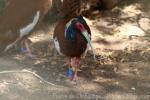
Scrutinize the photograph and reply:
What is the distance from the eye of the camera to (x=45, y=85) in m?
5.47

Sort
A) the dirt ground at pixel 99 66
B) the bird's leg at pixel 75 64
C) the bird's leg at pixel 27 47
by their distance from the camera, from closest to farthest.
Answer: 1. the dirt ground at pixel 99 66
2. the bird's leg at pixel 75 64
3. the bird's leg at pixel 27 47

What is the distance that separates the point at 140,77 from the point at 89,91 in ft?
2.22

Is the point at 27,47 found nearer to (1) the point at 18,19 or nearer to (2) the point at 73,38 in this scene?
(1) the point at 18,19

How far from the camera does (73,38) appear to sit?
546 centimetres

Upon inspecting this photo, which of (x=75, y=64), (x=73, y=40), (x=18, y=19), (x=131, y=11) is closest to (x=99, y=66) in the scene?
(x=75, y=64)

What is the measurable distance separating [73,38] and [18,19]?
2.82 ft

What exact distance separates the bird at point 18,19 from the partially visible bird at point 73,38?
52 centimetres

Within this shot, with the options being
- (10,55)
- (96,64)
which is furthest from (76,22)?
(10,55)

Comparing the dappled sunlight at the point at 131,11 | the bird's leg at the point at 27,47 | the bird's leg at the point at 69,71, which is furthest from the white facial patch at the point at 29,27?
the dappled sunlight at the point at 131,11

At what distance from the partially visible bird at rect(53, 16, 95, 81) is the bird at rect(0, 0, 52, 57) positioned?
1.72 ft

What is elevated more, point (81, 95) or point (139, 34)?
point (139, 34)

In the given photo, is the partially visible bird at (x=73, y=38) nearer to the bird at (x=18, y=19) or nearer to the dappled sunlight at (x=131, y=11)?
the bird at (x=18, y=19)

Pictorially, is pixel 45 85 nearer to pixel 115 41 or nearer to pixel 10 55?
pixel 10 55

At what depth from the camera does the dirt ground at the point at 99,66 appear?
5289 mm
